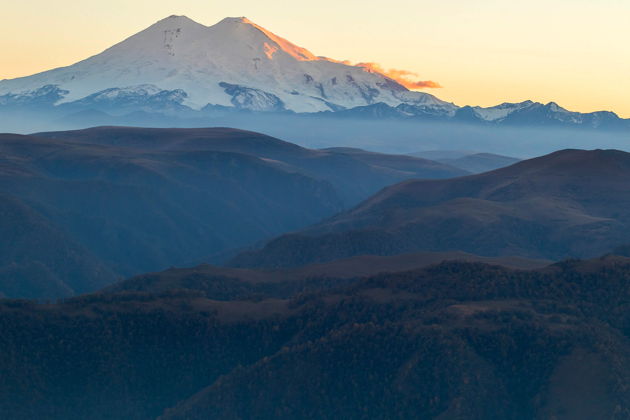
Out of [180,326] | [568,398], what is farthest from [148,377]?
[568,398]

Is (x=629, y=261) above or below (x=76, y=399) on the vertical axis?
above

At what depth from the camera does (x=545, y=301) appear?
107188 mm

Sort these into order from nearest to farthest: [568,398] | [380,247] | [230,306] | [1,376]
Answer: [568,398] → [1,376] → [230,306] → [380,247]

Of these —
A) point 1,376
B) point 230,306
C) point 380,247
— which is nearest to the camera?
point 1,376

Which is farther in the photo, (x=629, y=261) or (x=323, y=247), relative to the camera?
(x=323, y=247)

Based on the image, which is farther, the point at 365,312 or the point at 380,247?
the point at 380,247

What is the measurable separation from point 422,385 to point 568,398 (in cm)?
1388

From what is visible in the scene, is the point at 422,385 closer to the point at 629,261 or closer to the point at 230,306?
the point at 230,306

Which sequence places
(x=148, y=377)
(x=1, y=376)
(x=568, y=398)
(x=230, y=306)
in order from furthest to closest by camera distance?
(x=230, y=306) < (x=148, y=377) < (x=1, y=376) < (x=568, y=398)

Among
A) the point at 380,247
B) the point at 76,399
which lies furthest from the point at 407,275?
the point at 380,247

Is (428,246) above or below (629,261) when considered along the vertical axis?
below

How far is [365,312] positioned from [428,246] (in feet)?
299

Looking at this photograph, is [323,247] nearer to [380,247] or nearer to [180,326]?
[380,247]

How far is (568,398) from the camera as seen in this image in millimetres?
85938
